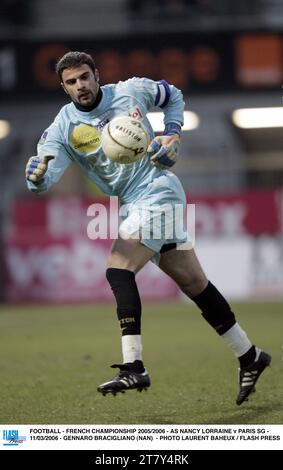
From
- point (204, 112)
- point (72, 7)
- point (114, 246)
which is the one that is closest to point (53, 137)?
point (114, 246)

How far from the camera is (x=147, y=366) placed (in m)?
8.25

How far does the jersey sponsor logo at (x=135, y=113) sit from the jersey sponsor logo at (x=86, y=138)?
238mm

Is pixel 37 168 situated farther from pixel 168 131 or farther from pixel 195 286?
pixel 195 286

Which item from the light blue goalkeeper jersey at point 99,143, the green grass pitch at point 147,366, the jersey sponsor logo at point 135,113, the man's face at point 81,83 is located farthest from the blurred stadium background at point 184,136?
the man's face at point 81,83

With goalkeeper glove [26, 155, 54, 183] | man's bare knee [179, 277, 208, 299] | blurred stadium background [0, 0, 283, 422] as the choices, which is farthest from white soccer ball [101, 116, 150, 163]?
blurred stadium background [0, 0, 283, 422]

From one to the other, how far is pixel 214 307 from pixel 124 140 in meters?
1.21

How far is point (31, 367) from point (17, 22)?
45.9 ft

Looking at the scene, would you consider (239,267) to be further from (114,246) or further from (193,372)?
(114,246)

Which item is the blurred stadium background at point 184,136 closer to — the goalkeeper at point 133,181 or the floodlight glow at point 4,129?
the floodlight glow at point 4,129

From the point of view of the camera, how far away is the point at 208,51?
1811 centimetres

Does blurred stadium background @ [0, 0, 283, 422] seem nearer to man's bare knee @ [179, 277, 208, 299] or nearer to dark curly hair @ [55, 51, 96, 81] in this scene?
man's bare knee @ [179, 277, 208, 299]

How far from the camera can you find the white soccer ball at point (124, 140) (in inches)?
219

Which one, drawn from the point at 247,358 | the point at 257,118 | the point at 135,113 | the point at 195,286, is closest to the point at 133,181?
the point at 135,113

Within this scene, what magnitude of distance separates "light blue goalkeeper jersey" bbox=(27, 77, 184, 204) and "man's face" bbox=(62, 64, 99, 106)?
0.41 ft
